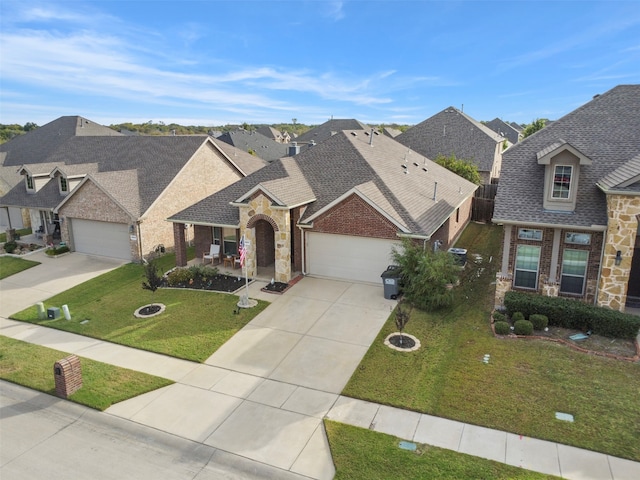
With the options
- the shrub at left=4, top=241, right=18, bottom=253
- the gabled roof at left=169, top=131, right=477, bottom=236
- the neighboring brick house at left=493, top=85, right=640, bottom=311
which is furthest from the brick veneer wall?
the shrub at left=4, top=241, right=18, bottom=253

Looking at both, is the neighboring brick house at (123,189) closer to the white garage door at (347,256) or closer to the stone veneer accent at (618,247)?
the white garage door at (347,256)

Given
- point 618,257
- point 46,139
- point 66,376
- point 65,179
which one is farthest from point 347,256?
point 46,139

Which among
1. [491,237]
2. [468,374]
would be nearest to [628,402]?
[468,374]

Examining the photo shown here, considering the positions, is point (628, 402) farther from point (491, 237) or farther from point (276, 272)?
point (491, 237)

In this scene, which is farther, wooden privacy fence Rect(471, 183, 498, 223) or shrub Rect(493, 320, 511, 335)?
wooden privacy fence Rect(471, 183, 498, 223)

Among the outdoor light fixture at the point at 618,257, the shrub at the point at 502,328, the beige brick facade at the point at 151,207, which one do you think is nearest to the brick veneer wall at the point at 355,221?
the shrub at the point at 502,328

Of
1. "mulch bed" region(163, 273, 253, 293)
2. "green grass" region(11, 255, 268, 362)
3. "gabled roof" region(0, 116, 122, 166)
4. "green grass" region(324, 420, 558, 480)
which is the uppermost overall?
"gabled roof" region(0, 116, 122, 166)

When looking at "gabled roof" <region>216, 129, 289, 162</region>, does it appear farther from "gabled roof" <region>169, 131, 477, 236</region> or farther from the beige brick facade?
"gabled roof" <region>169, 131, 477, 236</region>
